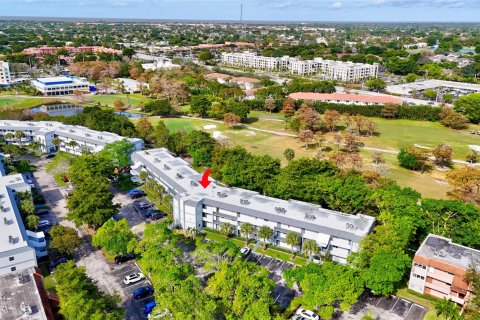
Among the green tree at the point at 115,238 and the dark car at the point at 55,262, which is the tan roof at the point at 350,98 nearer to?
the green tree at the point at 115,238

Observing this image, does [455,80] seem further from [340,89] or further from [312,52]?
[312,52]

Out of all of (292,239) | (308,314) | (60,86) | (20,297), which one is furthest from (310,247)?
(60,86)

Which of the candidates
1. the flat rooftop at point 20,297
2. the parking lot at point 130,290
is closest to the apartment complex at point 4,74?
the parking lot at point 130,290

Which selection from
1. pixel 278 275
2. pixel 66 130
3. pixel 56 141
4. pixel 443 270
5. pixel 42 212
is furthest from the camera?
pixel 66 130

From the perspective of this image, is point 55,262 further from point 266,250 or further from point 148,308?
point 266,250

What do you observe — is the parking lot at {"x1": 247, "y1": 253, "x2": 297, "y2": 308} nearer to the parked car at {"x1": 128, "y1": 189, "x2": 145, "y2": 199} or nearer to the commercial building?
the parked car at {"x1": 128, "y1": 189, "x2": 145, "y2": 199}
